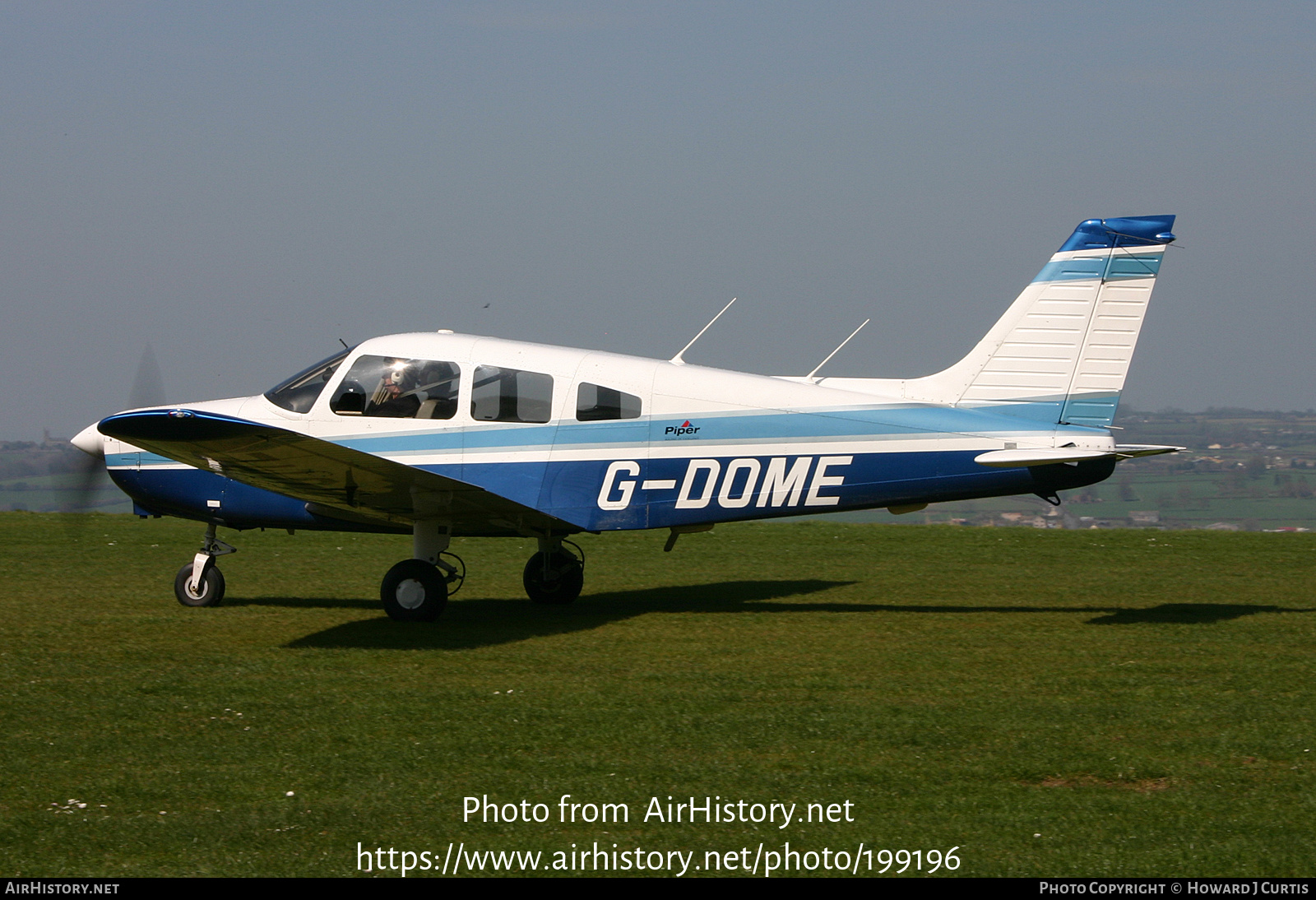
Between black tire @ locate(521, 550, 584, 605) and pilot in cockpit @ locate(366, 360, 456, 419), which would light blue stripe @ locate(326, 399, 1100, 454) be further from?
black tire @ locate(521, 550, 584, 605)

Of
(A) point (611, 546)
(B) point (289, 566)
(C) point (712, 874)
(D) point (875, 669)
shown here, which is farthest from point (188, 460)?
(A) point (611, 546)

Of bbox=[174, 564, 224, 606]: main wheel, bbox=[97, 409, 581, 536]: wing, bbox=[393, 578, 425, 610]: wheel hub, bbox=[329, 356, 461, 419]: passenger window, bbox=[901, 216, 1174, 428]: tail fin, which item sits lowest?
bbox=[174, 564, 224, 606]: main wheel

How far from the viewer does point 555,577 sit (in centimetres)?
1114

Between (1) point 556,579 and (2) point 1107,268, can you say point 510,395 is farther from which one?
(2) point 1107,268

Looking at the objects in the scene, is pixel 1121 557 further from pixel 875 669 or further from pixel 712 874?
pixel 712 874

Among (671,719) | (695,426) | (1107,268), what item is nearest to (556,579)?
Result: (695,426)

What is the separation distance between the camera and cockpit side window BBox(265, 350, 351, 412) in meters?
10.3

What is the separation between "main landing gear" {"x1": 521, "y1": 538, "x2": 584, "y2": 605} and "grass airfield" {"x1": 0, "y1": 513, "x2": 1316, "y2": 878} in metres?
0.23

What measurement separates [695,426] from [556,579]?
2.25 m

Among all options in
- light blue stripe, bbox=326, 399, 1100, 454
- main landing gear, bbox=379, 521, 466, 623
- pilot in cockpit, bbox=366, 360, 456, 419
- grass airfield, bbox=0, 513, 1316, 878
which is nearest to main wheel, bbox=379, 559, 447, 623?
main landing gear, bbox=379, 521, 466, 623

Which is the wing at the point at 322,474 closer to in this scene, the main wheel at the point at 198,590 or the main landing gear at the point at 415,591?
the main landing gear at the point at 415,591
